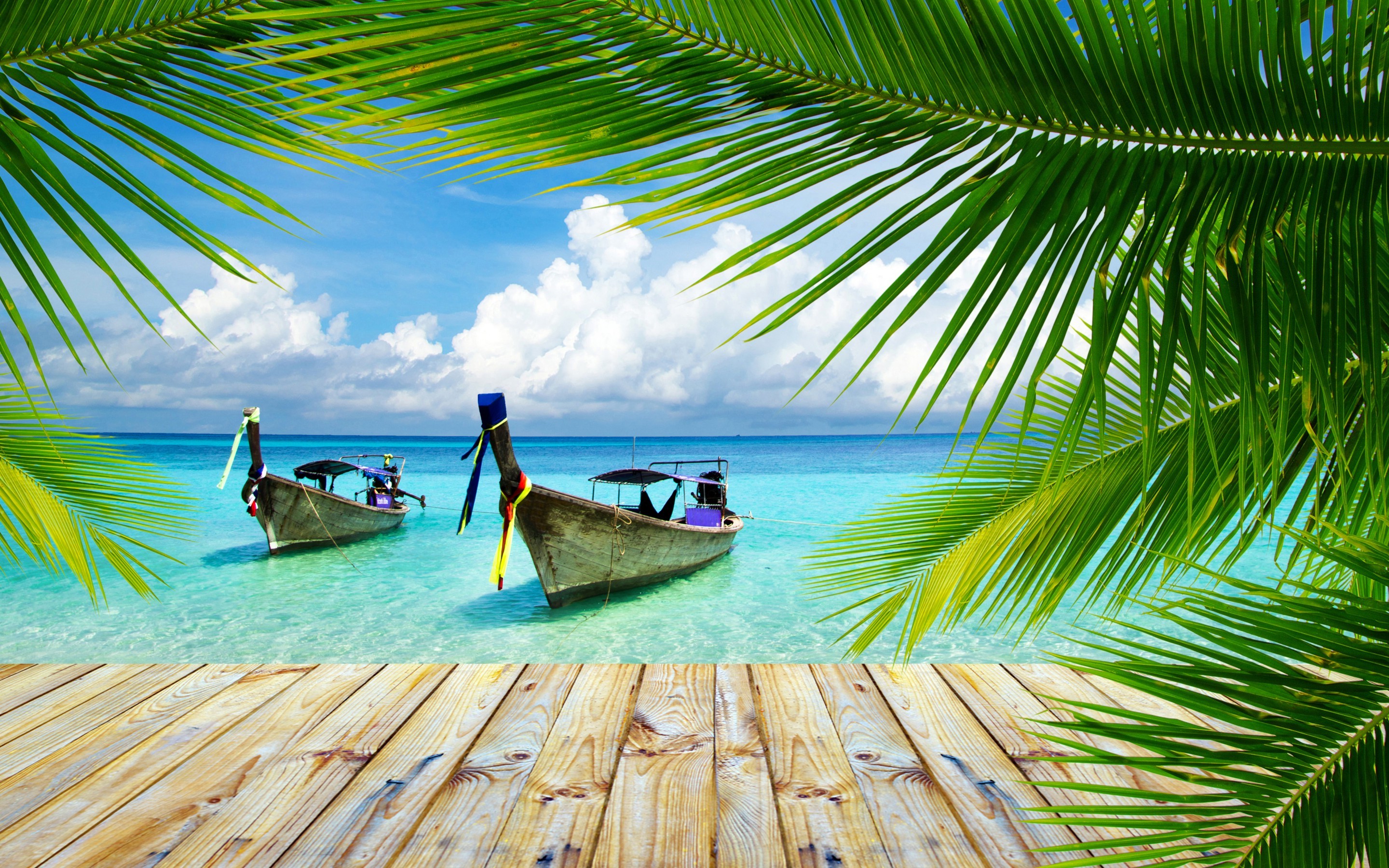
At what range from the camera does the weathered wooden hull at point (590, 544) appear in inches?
332

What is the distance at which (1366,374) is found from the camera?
1.54ft

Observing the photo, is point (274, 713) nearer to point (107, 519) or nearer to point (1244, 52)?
point (107, 519)

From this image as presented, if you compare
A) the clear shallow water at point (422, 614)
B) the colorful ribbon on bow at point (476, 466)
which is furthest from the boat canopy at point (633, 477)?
the colorful ribbon on bow at point (476, 466)

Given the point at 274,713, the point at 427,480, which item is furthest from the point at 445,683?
the point at 427,480

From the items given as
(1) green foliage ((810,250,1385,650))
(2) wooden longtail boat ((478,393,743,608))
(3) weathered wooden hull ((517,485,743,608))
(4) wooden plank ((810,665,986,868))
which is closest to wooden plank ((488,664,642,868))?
(4) wooden plank ((810,665,986,868))

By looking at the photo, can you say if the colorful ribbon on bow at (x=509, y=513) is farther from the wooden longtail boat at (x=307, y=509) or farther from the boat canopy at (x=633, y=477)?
the wooden longtail boat at (x=307, y=509)

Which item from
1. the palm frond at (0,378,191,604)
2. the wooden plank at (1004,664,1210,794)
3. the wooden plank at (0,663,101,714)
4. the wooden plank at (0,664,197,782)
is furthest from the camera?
the wooden plank at (0,663,101,714)

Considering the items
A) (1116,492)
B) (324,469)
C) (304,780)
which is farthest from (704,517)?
(1116,492)

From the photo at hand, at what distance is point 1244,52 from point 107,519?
2.24m

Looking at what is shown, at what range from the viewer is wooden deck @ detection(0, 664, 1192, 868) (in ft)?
4.64

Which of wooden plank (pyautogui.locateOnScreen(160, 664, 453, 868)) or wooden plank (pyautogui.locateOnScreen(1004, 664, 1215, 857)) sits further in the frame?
wooden plank (pyautogui.locateOnScreen(1004, 664, 1215, 857))

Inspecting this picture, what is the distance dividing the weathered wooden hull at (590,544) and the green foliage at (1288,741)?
760 centimetres

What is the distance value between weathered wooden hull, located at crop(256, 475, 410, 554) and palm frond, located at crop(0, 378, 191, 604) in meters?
11.3

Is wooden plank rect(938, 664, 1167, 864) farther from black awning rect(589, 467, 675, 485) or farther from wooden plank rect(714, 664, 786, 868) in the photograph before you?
black awning rect(589, 467, 675, 485)
